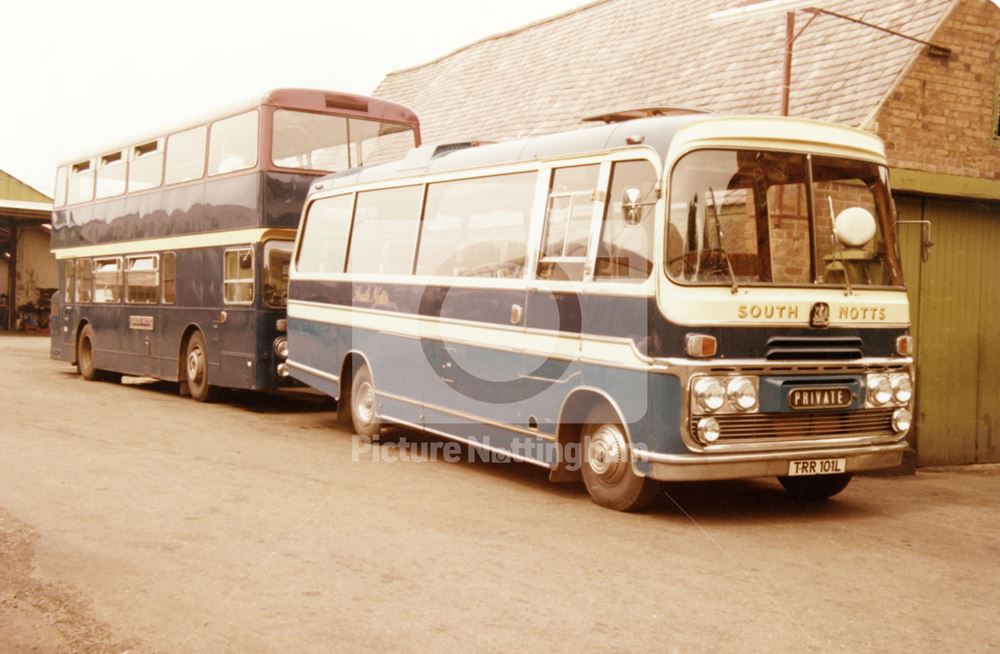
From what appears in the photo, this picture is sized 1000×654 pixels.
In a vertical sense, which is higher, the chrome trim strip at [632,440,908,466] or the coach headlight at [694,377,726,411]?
the coach headlight at [694,377,726,411]

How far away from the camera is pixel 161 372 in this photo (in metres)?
17.4

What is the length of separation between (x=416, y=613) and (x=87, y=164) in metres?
16.6

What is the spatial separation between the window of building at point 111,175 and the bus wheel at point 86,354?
2468 millimetres

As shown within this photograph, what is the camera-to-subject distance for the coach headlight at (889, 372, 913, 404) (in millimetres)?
8539

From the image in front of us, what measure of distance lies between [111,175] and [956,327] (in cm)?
1348

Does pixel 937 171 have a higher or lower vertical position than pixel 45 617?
higher

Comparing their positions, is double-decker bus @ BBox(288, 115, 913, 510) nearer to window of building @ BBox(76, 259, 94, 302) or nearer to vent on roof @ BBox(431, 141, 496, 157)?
vent on roof @ BBox(431, 141, 496, 157)

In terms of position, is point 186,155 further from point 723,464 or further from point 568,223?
point 723,464

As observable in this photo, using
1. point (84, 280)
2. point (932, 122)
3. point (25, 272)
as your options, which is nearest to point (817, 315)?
point (932, 122)

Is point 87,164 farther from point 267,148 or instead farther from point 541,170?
point 541,170

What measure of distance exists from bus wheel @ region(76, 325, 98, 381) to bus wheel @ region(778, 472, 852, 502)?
1407cm

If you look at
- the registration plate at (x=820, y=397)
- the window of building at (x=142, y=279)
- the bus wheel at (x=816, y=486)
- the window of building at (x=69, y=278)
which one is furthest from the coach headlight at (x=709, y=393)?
the window of building at (x=69, y=278)

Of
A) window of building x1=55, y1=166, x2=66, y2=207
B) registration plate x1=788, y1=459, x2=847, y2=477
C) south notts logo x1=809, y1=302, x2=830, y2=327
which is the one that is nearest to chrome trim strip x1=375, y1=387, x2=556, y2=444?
registration plate x1=788, y1=459, x2=847, y2=477

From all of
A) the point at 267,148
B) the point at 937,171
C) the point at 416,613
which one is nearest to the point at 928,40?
the point at 937,171
